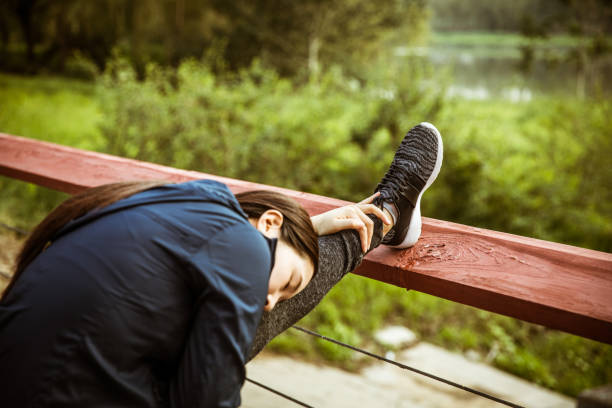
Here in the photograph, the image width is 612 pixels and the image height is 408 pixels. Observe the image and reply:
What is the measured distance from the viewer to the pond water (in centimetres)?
1069

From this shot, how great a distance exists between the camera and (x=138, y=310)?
2.25ft

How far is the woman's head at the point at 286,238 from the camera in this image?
0.90 meters

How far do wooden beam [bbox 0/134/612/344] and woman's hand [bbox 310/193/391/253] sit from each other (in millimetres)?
53

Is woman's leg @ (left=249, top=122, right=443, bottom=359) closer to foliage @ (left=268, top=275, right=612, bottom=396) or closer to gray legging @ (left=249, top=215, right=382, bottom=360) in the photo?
gray legging @ (left=249, top=215, right=382, bottom=360)

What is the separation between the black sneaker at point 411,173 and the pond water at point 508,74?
8048mm

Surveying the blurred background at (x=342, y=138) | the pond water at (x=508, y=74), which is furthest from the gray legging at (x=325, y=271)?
the pond water at (x=508, y=74)

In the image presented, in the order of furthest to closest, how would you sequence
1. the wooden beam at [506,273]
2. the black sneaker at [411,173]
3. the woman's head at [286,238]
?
1. the black sneaker at [411,173]
2. the woman's head at [286,238]
3. the wooden beam at [506,273]

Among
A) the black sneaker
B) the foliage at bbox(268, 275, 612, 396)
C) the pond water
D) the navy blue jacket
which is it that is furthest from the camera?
the pond water

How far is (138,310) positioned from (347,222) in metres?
0.46

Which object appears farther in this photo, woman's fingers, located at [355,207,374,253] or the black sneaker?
the black sneaker

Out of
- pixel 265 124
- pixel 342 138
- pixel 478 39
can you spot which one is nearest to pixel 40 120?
pixel 265 124

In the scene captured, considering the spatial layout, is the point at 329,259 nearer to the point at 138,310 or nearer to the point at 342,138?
the point at 138,310

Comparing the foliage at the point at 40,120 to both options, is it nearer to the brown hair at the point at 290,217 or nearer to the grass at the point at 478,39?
the brown hair at the point at 290,217

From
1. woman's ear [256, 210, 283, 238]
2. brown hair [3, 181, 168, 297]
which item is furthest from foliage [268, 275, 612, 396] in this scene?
brown hair [3, 181, 168, 297]
